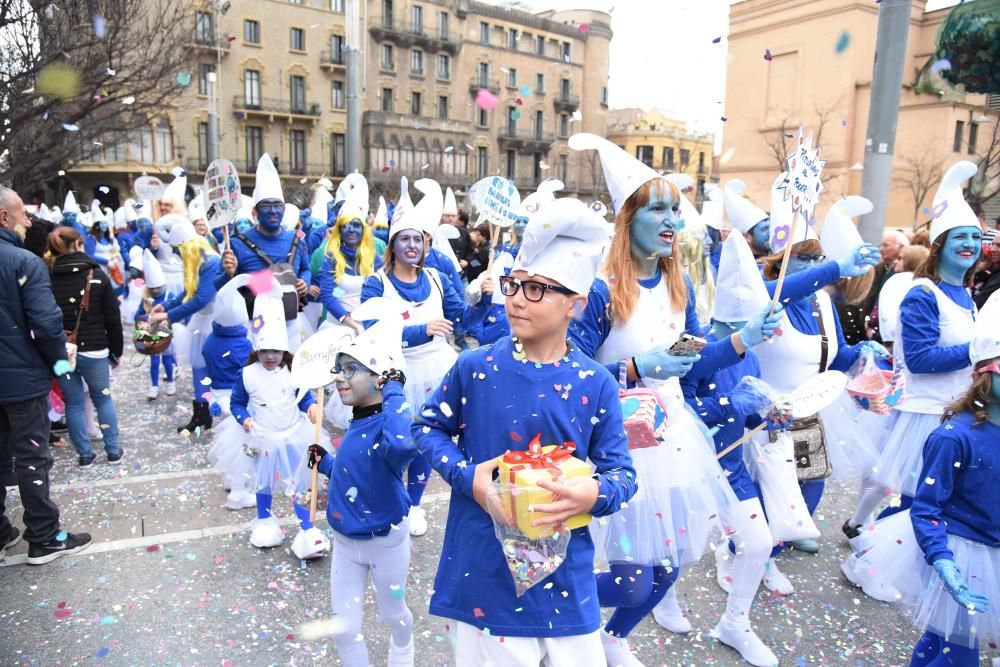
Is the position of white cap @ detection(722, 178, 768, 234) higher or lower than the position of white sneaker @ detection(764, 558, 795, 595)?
higher

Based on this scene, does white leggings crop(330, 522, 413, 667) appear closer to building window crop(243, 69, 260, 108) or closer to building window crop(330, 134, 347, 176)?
building window crop(243, 69, 260, 108)

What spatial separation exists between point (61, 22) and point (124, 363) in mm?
4760

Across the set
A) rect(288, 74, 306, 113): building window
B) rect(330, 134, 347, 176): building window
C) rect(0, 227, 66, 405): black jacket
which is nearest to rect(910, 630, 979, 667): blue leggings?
rect(0, 227, 66, 405): black jacket

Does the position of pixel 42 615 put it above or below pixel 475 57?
below

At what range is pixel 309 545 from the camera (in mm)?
4262

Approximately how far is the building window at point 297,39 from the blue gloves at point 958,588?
44956 millimetres

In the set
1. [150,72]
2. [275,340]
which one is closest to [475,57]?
[150,72]

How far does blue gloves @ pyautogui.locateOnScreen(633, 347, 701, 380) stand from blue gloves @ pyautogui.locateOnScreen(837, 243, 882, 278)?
1.16m

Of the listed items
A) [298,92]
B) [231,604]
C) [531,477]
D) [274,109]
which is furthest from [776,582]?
[298,92]

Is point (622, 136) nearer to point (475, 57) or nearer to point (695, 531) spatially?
point (475, 57)

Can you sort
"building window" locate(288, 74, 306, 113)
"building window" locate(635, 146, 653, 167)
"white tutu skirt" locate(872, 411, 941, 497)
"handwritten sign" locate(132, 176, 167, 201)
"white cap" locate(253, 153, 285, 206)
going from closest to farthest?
"white tutu skirt" locate(872, 411, 941, 497), "white cap" locate(253, 153, 285, 206), "handwritten sign" locate(132, 176, 167, 201), "building window" locate(288, 74, 306, 113), "building window" locate(635, 146, 653, 167)

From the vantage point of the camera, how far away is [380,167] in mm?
42094

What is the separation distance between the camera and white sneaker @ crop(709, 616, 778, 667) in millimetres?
3379

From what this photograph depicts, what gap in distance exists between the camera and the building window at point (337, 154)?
4456 centimetres
